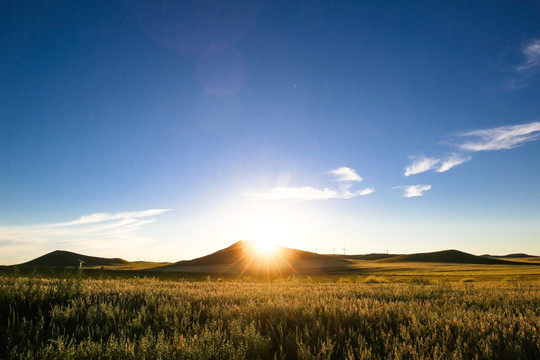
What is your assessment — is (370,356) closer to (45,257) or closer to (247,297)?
(247,297)

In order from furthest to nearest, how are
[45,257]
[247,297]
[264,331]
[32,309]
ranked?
[45,257] < [247,297] < [32,309] < [264,331]

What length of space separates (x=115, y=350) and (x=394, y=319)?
12.4ft

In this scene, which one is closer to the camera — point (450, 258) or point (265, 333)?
point (265, 333)

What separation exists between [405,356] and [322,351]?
2.82ft

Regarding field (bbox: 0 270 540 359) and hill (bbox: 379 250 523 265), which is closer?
field (bbox: 0 270 540 359)

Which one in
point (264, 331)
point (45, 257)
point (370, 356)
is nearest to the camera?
point (370, 356)

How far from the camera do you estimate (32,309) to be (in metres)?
5.59

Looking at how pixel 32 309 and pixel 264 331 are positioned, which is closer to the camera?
pixel 264 331

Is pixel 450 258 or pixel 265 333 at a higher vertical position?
pixel 265 333

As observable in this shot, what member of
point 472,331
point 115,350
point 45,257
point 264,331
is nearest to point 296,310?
point 264,331

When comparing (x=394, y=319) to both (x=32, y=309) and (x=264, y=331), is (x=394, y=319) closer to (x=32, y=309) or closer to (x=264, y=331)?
(x=264, y=331)

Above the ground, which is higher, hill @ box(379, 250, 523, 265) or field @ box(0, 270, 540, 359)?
field @ box(0, 270, 540, 359)

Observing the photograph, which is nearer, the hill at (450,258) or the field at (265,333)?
the field at (265,333)

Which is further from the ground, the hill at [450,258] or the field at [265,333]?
the field at [265,333]
